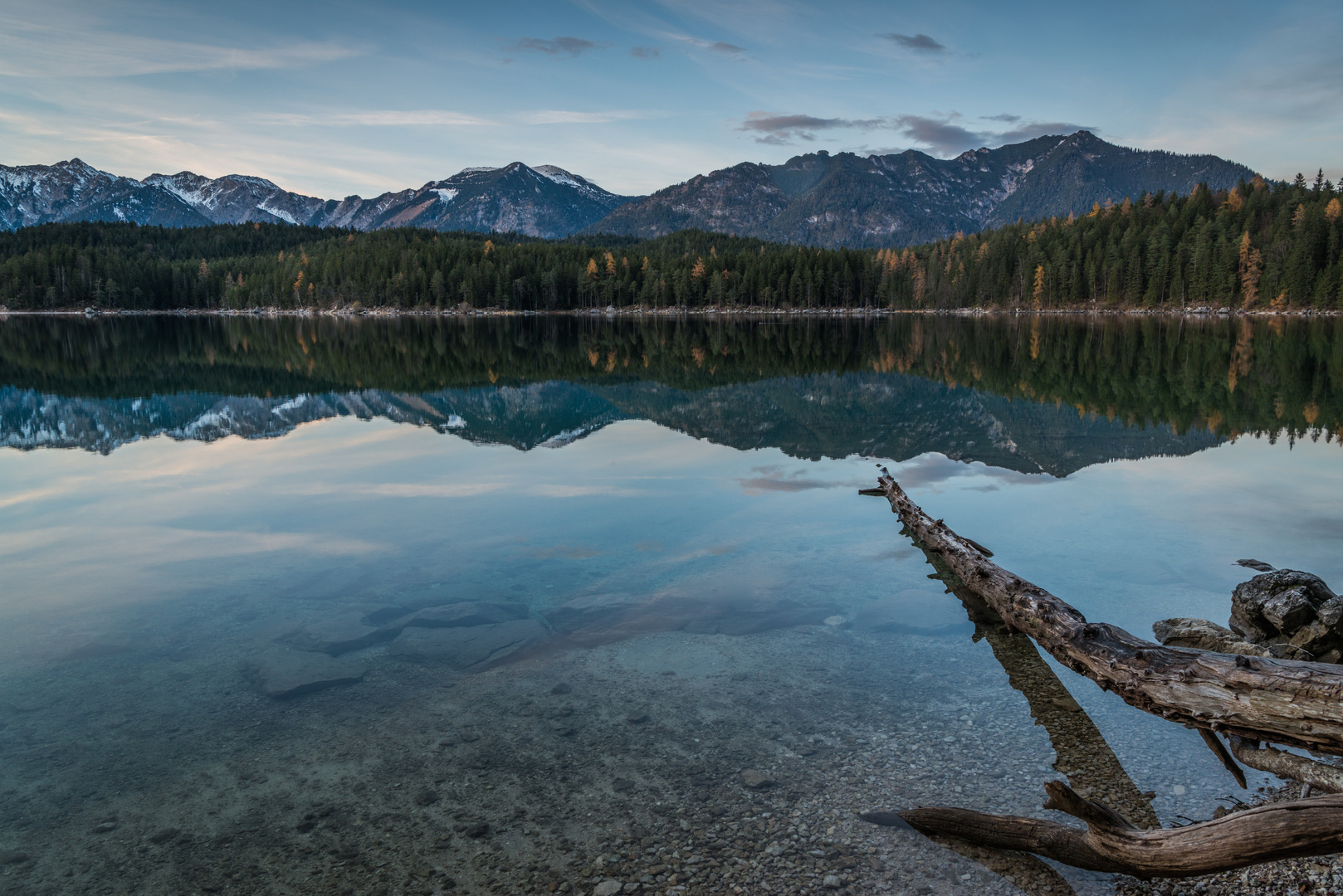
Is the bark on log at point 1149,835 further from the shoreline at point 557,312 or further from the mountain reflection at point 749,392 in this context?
the shoreline at point 557,312

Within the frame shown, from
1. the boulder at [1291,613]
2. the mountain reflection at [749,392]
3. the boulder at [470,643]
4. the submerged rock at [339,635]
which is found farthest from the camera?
the mountain reflection at [749,392]

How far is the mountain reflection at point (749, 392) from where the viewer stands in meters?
25.0

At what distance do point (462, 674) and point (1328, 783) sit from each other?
844cm

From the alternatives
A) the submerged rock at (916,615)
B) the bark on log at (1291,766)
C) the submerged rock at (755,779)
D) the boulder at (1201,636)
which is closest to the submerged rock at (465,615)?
the submerged rock at (755,779)

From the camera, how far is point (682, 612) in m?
10.7

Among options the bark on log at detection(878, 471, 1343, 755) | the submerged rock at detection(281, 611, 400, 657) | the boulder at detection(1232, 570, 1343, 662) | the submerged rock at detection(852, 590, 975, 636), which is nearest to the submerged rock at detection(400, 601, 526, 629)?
the submerged rock at detection(281, 611, 400, 657)

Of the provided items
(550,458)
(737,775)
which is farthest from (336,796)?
(550,458)

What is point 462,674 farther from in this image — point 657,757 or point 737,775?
point 737,775

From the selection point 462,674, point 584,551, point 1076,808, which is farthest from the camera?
point 584,551

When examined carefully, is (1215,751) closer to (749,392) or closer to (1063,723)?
(1063,723)

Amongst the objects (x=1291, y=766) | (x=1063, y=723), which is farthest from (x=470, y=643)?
(x=1291, y=766)

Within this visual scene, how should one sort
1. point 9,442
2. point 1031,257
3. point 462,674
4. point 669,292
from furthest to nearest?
point 669,292 < point 1031,257 < point 9,442 < point 462,674

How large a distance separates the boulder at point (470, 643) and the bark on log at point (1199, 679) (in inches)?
244

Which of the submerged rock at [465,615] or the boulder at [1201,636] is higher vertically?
the boulder at [1201,636]
